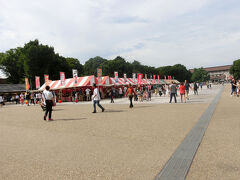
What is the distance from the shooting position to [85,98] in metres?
27.5

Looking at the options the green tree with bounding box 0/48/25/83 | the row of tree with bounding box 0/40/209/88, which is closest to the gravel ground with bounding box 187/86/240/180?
the row of tree with bounding box 0/40/209/88

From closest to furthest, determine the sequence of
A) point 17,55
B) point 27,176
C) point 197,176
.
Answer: point 197,176, point 27,176, point 17,55

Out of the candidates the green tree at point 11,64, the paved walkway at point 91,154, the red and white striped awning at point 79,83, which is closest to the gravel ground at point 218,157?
the paved walkway at point 91,154

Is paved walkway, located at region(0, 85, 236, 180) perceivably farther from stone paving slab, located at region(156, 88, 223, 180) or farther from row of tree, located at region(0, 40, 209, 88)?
row of tree, located at region(0, 40, 209, 88)

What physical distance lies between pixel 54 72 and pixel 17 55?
52.1 feet

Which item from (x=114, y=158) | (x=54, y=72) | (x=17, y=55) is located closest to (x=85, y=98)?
(x=54, y=72)

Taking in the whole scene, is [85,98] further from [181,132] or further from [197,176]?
[197,176]

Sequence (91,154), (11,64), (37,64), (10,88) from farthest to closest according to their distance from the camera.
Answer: (11,64), (10,88), (37,64), (91,154)

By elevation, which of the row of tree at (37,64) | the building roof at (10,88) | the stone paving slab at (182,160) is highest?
the row of tree at (37,64)

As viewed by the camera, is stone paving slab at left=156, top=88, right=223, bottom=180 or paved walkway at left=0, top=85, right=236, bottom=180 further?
paved walkway at left=0, top=85, right=236, bottom=180

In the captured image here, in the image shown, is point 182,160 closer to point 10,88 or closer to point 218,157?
point 218,157

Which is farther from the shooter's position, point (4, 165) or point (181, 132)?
point (181, 132)

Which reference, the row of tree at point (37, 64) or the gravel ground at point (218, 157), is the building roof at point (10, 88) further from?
the gravel ground at point (218, 157)

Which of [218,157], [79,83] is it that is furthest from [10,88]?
[218,157]
